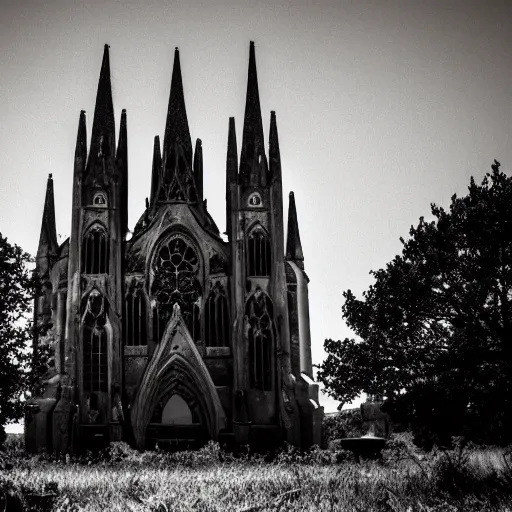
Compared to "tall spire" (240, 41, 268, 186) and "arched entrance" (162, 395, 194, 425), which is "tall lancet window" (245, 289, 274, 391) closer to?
"arched entrance" (162, 395, 194, 425)

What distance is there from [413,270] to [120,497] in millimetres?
12668

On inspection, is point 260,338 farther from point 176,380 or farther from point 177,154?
point 177,154

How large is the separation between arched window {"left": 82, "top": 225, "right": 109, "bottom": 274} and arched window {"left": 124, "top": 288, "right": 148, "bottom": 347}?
2.06 m

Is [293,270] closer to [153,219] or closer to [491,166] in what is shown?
[153,219]

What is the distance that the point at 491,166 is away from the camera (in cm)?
2638

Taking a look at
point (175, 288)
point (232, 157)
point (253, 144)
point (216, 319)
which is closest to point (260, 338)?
point (216, 319)

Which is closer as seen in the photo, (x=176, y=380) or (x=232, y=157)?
(x=176, y=380)

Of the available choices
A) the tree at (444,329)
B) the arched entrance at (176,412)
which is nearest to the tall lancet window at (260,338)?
the arched entrance at (176,412)

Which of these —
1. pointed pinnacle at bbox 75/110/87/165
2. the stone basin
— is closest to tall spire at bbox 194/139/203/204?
pointed pinnacle at bbox 75/110/87/165

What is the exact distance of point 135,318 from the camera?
141ft

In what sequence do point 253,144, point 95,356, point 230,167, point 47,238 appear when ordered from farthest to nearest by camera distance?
point 47,238 → point 253,144 → point 230,167 → point 95,356

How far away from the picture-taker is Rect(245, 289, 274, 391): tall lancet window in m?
41.7

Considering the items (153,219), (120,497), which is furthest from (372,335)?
(153,219)

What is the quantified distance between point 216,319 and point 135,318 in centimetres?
412
